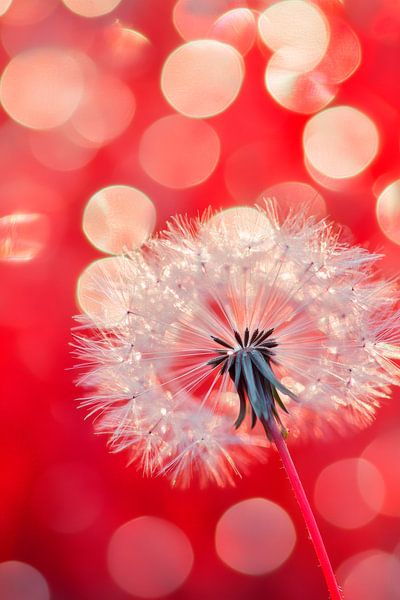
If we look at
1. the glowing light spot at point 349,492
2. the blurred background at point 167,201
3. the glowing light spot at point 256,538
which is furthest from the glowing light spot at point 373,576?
the glowing light spot at point 256,538

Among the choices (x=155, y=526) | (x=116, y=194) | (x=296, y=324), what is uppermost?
(x=116, y=194)

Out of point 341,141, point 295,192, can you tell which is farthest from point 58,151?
point 341,141

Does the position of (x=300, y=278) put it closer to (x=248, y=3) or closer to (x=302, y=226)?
(x=302, y=226)

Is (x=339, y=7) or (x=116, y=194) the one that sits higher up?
(x=339, y=7)

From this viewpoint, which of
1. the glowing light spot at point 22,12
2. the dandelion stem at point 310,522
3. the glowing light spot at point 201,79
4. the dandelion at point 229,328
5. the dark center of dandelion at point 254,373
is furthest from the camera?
the glowing light spot at point 201,79

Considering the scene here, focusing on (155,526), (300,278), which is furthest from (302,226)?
(155,526)

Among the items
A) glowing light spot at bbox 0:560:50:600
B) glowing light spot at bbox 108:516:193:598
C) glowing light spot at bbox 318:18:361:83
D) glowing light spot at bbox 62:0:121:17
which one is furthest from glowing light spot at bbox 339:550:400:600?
glowing light spot at bbox 62:0:121:17

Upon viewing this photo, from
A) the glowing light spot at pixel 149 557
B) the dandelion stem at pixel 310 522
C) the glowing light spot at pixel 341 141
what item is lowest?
the glowing light spot at pixel 149 557

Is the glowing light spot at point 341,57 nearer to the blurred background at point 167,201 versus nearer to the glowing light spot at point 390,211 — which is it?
the blurred background at point 167,201
